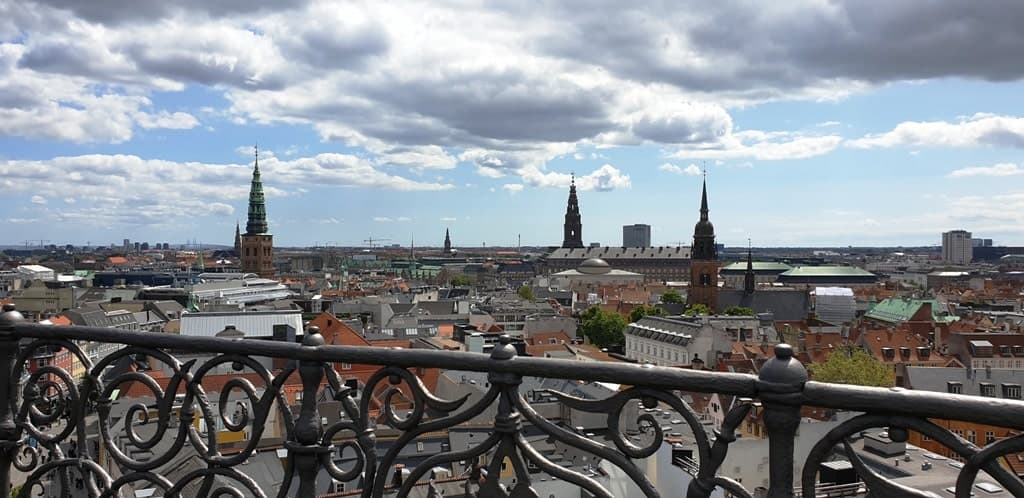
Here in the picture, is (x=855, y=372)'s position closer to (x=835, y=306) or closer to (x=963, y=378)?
(x=963, y=378)

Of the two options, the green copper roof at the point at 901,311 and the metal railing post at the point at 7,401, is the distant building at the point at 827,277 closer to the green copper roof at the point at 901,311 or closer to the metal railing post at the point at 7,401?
the green copper roof at the point at 901,311

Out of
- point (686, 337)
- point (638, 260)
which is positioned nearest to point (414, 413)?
point (686, 337)

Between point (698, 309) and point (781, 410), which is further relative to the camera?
point (698, 309)

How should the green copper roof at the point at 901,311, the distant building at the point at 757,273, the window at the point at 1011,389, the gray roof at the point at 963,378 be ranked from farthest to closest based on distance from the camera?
the distant building at the point at 757,273
the green copper roof at the point at 901,311
the gray roof at the point at 963,378
the window at the point at 1011,389

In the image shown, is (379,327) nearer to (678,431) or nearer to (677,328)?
(677,328)

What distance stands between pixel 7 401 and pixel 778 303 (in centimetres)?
7592

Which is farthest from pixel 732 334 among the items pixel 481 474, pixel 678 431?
pixel 481 474

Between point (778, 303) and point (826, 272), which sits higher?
point (826, 272)

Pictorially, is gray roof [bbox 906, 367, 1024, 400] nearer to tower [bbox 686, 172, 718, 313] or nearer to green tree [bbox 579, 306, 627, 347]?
green tree [bbox 579, 306, 627, 347]

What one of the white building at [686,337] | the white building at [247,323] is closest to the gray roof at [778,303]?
the white building at [686,337]

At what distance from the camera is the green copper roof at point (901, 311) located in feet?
222

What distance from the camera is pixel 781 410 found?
83.4 inches

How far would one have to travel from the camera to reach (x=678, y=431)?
63.6 feet

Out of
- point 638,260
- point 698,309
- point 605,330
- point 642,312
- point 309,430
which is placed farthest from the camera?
point 638,260
